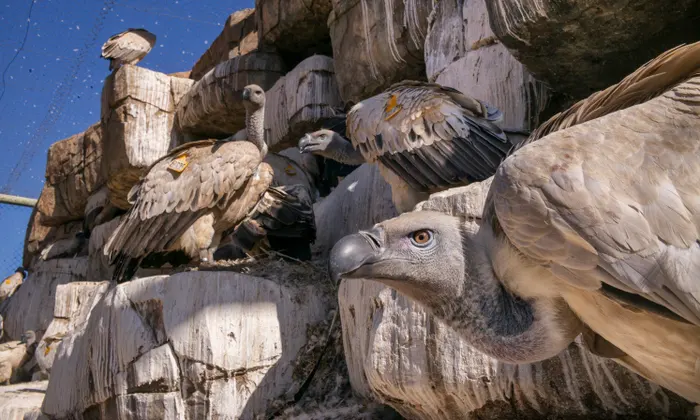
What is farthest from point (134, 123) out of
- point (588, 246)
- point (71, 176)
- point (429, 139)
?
point (588, 246)

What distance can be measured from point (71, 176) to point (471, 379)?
9116 mm

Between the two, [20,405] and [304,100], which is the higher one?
[304,100]

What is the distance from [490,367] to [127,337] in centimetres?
226

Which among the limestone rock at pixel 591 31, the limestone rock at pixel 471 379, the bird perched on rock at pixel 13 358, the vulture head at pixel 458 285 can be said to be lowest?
the limestone rock at pixel 471 379

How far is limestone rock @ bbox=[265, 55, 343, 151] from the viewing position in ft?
23.9

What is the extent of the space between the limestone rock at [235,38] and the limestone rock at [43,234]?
3519 mm

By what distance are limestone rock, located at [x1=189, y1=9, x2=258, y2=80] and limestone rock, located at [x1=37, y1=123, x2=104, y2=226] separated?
7.27ft

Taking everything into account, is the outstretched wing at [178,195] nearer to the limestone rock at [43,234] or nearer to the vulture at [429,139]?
the vulture at [429,139]

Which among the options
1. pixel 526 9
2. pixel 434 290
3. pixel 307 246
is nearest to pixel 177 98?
pixel 307 246

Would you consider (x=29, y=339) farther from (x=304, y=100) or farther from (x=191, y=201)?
(x=191, y=201)

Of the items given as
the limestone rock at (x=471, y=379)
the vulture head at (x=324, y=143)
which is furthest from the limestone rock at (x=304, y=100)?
the limestone rock at (x=471, y=379)

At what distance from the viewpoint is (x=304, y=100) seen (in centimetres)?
734

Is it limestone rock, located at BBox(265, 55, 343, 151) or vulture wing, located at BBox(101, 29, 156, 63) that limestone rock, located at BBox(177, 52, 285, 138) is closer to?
limestone rock, located at BBox(265, 55, 343, 151)

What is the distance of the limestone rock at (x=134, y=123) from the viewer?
27.9ft
